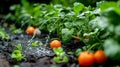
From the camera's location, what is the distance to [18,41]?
471 centimetres

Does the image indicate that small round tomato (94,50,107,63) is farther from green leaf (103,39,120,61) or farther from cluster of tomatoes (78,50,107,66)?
green leaf (103,39,120,61)

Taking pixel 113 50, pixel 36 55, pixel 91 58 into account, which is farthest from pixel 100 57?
pixel 36 55

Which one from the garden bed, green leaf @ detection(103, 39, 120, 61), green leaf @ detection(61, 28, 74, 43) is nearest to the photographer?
green leaf @ detection(103, 39, 120, 61)

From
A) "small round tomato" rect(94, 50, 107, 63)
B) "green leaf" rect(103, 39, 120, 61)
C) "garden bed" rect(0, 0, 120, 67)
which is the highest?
"garden bed" rect(0, 0, 120, 67)

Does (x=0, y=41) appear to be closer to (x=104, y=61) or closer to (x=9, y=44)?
(x=9, y=44)

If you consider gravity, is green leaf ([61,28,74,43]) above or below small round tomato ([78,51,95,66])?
above

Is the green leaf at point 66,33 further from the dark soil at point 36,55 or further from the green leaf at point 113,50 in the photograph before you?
the green leaf at point 113,50

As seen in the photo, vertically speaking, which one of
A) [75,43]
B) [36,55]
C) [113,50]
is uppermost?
[75,43]

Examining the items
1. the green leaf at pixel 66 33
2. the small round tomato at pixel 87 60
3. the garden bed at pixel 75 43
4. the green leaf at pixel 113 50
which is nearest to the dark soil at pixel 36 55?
the garden bed at pixel 75 43

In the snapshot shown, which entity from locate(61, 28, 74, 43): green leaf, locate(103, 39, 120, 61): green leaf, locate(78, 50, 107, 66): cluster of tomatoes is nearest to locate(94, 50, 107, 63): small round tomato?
locate(78, 50, 107, 66): cluster of tomatoes

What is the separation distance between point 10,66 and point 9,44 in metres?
0.97

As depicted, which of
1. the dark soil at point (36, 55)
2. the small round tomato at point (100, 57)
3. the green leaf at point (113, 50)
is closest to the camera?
the green leaf at point (113, 50)

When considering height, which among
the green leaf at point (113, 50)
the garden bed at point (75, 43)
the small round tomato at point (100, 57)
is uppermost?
the garden bed at point (75, 43)

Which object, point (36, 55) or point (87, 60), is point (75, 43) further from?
point (87, 60)
